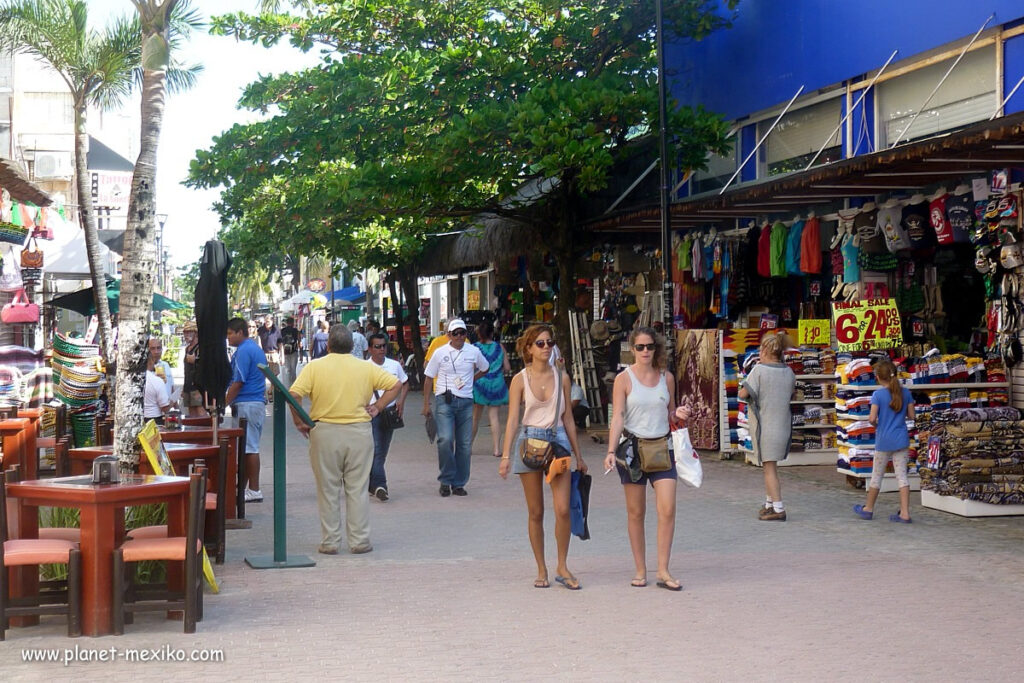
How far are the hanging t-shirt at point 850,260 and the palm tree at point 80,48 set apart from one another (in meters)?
13.9

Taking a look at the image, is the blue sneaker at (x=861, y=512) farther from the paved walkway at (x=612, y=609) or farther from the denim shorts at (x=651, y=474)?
the denim shorts at (x=651, y=474)

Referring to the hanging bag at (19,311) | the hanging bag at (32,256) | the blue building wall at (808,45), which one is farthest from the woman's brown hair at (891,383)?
the hanging bag at (32,256)

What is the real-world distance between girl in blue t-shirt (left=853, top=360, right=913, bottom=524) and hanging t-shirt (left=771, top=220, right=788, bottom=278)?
4.82 metres

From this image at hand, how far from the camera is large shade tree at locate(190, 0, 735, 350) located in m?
17.5

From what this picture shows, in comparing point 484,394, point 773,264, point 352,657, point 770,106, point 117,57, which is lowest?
point 352,657

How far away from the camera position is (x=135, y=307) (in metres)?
8.54

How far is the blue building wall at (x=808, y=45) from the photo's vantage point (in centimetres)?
1303

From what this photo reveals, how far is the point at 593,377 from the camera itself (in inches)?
805

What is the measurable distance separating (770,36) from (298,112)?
7.01 m

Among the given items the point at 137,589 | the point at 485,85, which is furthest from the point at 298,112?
the point at 137,589

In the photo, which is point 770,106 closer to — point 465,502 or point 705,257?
point 705,257

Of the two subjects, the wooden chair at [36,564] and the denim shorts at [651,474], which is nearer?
the wooden chair at [36,564]

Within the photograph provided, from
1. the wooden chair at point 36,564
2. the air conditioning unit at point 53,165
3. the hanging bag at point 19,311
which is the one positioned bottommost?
the wooden chair at point 36,564

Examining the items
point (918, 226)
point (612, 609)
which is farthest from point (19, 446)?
point (918, 226)
